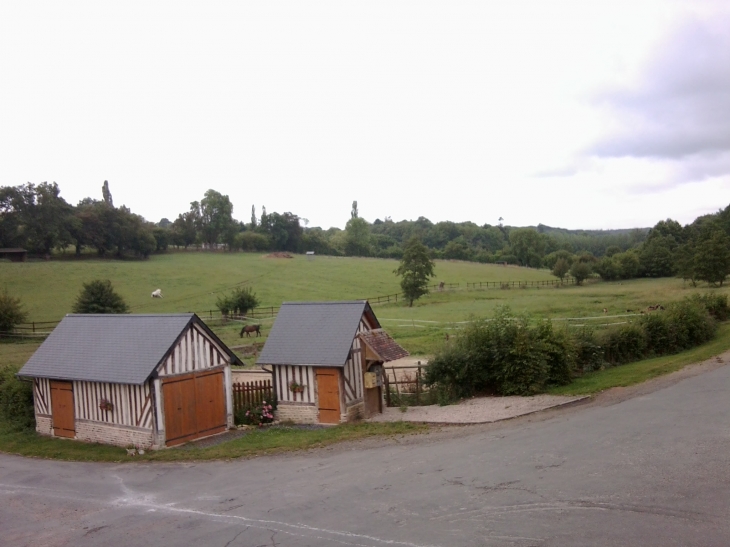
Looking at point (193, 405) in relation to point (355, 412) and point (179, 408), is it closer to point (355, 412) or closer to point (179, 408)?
point (179, 408)

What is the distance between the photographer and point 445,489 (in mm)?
11242

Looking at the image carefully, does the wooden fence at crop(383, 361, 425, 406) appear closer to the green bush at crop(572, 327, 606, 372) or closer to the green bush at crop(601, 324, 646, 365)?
the green bush at crop(572, 327, 606, 372)

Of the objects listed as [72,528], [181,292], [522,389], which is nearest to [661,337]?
[522,389]

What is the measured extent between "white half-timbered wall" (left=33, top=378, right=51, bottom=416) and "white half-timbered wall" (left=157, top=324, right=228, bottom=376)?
533 cm

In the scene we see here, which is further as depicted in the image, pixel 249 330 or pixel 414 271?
pixel 414 271

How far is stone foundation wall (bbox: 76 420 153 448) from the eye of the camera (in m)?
17.0

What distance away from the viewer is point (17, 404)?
21.3 m

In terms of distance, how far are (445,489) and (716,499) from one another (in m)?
4.50

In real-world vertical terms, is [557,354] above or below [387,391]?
above

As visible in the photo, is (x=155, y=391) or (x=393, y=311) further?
(x=393, y=311)

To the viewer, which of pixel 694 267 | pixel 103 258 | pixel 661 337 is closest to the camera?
pixel 661 337

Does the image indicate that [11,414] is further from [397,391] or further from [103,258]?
[103,258]

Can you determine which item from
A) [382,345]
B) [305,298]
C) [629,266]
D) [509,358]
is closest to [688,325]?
[509,358]

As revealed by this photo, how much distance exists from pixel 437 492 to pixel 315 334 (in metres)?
8.82
